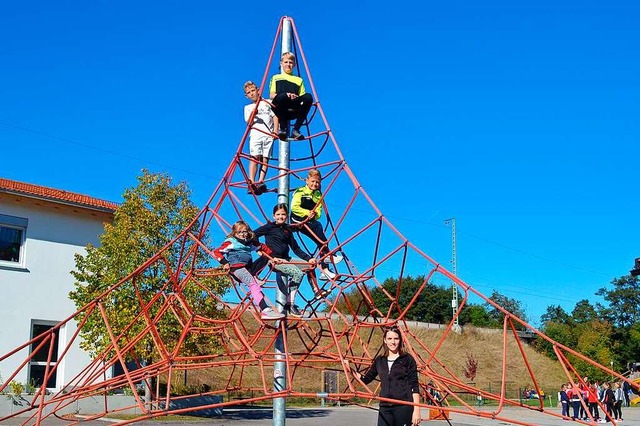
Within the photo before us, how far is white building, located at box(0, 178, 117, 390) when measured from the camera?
742 inches

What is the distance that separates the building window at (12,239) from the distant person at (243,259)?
46.2 ft

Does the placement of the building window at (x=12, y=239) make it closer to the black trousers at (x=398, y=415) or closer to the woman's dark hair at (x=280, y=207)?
the woman's dark hair at (x=280, y=207)

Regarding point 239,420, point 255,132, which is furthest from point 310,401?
point 255,132

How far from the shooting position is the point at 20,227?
19641 millimetres

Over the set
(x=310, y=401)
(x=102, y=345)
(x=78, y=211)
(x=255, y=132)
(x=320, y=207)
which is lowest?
(x=310, y=401)

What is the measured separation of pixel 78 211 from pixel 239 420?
7728 millimetres

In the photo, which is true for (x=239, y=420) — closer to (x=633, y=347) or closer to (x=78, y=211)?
(x=78, y=211)

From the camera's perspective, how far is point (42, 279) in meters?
19.8

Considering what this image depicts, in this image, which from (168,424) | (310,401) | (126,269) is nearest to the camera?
(168,424)

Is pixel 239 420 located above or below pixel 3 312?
below

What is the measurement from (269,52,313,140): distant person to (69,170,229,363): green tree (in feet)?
36.3

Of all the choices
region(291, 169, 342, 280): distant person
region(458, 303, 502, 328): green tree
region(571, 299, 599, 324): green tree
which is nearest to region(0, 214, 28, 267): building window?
region(291, 169, 342, 280): distant person

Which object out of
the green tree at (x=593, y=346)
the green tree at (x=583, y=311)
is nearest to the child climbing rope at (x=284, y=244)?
the green tree at (x=593, y=346)

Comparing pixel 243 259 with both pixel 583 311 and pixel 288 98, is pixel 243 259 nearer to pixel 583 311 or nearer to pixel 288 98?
pixel 288 98
